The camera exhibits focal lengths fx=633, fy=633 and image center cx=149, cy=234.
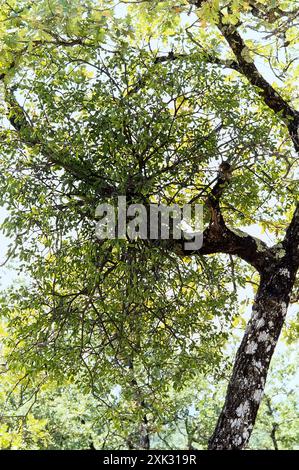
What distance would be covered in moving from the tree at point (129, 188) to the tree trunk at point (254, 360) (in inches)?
0.5

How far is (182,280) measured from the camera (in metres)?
6.08

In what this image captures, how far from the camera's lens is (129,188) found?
556cm

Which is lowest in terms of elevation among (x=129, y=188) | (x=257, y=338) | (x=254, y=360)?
(x=254, y=360)

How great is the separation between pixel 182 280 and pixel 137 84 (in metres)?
1.88

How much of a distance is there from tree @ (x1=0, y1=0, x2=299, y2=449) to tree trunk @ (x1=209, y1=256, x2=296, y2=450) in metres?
0.01

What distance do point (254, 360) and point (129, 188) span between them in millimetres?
2078

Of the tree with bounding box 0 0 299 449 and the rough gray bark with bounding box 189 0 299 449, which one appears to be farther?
the rough gray bark with bounding box 189 0 299 449

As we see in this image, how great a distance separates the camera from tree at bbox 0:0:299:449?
18.0 feet

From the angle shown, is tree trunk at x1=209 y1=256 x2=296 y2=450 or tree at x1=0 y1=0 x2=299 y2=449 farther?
tree trunk at x1=209 y1=256 x2=296 y2=450

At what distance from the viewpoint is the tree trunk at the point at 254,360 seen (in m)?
5.85

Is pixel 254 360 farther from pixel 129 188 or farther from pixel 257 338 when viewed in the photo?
pixel 129 188

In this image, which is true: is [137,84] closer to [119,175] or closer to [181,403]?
[119,175]

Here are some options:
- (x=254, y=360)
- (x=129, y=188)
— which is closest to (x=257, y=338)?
(x=254, y=360)
